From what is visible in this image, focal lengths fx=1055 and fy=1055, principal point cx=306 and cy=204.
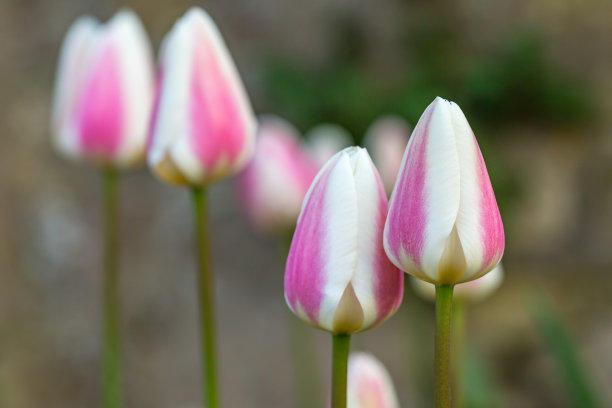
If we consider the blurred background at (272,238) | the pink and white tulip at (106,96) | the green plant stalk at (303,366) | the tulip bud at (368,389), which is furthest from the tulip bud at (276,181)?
the blurred background at (272,238)

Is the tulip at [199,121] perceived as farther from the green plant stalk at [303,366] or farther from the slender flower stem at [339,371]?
the green plant stalk at [303,366]

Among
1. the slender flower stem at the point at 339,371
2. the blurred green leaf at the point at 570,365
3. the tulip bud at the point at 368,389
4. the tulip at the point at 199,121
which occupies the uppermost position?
the tulip at the point at 199,121

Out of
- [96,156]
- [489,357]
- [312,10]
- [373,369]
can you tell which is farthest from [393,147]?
[312,10]

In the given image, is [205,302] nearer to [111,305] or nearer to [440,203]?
[111,305]

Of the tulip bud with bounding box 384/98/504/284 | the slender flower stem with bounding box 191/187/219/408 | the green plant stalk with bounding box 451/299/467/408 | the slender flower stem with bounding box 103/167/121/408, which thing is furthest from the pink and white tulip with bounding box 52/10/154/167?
the tulip bud with bounding box 384/98/504/284

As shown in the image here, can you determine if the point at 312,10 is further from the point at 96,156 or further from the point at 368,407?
the point at 368,407

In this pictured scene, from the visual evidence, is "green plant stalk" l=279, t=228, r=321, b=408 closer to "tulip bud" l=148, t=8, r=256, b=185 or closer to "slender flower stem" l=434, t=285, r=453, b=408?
"tulip bud" l=148, t=8, r=256, b=185
